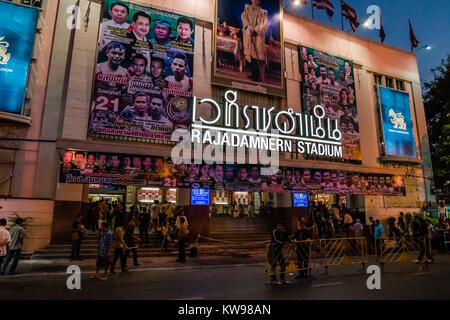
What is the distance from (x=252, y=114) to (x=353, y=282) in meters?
13.5

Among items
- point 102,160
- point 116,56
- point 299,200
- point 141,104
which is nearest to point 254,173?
point 299,200

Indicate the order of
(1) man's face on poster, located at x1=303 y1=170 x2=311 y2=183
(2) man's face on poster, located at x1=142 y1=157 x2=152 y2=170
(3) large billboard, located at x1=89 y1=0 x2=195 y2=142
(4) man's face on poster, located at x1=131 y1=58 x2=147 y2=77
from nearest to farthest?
(2) man's face on poster, located at x1=142 y1=157 x2=152 y2=170, (3) large billboard, located at x1=89 y1=0 x2=195 y2=142, (4) man's face on poster, located at x1=131 y1=58 x2=147 y2=77, (1) man's face on poster, located at x1=303 y1=170 x2=311 y2=183

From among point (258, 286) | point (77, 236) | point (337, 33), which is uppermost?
point (337, 33)

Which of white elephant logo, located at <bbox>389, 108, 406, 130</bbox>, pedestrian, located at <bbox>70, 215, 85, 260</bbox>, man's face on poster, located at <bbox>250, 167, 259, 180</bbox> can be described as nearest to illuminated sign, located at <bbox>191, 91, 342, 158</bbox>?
man's face on poster, located at <bbox>250, 167, 259, 180</bbox>

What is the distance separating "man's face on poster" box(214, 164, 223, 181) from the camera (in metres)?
17.0

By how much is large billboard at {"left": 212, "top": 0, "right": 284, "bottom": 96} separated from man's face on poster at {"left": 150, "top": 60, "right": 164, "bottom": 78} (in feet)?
11.9

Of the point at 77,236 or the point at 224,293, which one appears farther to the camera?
the point at 77,236

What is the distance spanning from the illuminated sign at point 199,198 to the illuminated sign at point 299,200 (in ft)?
22.5

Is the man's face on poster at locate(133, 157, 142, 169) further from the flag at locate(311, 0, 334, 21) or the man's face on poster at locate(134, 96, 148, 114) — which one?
the flag at locate(311, 0, 334, 21)

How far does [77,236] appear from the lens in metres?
13.3

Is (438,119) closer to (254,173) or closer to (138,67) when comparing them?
(254,173)

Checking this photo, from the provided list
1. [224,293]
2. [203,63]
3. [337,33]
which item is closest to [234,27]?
[203,63]
